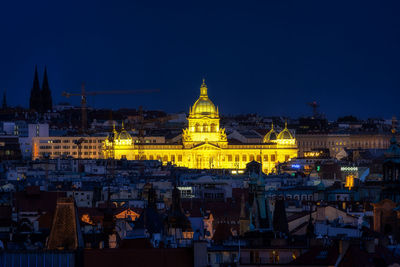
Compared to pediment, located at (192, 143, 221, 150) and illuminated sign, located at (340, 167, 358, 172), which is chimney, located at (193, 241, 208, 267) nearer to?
illuminated sign, located at (340, 167, 358, 172)

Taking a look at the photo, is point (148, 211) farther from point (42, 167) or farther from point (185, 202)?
point (42, 167)

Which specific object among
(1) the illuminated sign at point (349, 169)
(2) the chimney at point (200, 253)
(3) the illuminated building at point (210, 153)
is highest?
(3) the illuminated building at point (210, 153)

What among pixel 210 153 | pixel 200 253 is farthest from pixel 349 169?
pixel 200 253

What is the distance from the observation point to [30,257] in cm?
4559

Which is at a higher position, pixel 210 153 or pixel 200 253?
pixel 210 153

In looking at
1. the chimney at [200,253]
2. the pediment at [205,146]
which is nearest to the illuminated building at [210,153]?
the pediment at [205,146]

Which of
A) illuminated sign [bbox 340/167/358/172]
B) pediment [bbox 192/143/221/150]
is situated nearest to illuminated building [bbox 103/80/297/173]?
pediment [bbox 192/143/221/150]

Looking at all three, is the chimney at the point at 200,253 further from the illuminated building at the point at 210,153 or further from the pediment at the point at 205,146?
the pediment at the point at 205,146

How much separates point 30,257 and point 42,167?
385 ft

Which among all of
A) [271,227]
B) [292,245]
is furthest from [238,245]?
[271,227]

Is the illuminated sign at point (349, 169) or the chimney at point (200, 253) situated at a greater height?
the illuminated sign at point (349, 169)

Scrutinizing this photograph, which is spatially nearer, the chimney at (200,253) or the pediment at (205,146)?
the chimney at (200,253)

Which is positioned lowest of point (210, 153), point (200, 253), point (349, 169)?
point (200, 253)

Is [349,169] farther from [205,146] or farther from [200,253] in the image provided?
[200,253]
